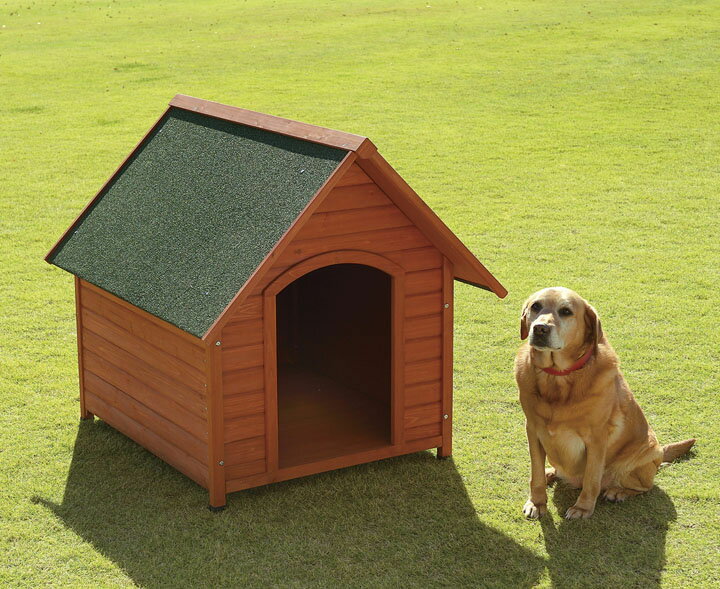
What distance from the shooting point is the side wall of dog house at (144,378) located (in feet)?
20.4

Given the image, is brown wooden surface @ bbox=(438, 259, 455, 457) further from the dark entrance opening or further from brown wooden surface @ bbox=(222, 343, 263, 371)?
brown wooden surface @ bbox=(222, 343, 263, 371)

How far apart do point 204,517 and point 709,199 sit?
8871 mm

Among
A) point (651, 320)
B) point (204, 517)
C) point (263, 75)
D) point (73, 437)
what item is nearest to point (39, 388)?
point (73, 437)

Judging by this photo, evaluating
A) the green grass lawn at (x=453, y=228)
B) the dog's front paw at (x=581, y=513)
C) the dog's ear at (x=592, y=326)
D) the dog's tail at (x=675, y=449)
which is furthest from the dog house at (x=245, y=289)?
the dog's tail at (x=675, y=449)

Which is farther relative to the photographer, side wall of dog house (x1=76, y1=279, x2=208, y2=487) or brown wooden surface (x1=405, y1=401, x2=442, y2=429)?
brown wooden surface (x1=405, y1=401, x2=442, y2=429)

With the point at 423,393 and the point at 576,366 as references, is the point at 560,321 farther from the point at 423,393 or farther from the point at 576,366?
the point at 423,393

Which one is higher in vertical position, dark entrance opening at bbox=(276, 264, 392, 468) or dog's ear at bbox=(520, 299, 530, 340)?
dog's ear at bbox=(520, 299, 530, 340)

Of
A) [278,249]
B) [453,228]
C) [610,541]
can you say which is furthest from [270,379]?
[453,228]

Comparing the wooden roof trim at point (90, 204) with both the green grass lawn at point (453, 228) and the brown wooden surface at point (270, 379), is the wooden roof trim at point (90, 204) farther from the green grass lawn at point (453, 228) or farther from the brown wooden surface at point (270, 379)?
the brown wooden surface at point (270, 379)

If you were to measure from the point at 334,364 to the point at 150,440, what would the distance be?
177 centimetres

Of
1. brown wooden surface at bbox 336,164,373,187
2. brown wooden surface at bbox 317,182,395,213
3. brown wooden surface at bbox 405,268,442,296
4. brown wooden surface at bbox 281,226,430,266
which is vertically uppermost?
brown wooden surface at bbox 336,164,373,187

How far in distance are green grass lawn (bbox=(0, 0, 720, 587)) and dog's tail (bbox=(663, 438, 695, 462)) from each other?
0.16m

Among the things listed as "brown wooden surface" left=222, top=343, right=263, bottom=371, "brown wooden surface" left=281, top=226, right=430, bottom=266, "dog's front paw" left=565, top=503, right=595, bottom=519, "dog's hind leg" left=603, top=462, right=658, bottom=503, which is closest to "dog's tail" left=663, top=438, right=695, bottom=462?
"dog's hind leg" left=603, top=462, right=658, bottom=503

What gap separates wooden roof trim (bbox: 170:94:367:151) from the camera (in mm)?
5906
